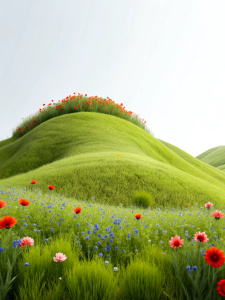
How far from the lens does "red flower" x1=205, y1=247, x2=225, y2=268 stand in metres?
2.32

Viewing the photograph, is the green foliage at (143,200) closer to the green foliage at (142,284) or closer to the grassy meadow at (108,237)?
the grassy meadow at (108,237)

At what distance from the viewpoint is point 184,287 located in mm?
2592

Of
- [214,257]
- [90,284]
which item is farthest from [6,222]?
[214,257]

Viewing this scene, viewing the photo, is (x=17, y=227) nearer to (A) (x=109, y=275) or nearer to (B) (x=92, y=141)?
(A) (x=109, y=275)

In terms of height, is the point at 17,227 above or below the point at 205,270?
below

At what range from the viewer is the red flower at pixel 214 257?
2316 millimetres

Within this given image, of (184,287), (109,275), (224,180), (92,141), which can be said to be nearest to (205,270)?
(184,287)

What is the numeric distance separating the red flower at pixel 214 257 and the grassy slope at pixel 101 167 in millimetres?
6053

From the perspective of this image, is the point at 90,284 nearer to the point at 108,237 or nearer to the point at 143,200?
the point at 108,237

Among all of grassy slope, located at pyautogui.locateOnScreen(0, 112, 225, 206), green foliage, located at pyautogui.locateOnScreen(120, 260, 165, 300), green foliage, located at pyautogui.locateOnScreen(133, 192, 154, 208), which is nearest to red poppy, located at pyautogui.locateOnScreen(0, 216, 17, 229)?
green foliage, located at pyautogui.locateOnScreen(120, 260, 165, 300)

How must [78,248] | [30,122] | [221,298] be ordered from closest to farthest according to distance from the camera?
[221,298]
[78,248]
[30,122]

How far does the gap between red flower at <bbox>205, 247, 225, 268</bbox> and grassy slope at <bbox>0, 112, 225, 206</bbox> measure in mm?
6053

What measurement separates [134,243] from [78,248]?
0.96m

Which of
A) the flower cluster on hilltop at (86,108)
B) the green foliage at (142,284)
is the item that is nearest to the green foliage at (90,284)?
the green foliage at (142,284)
